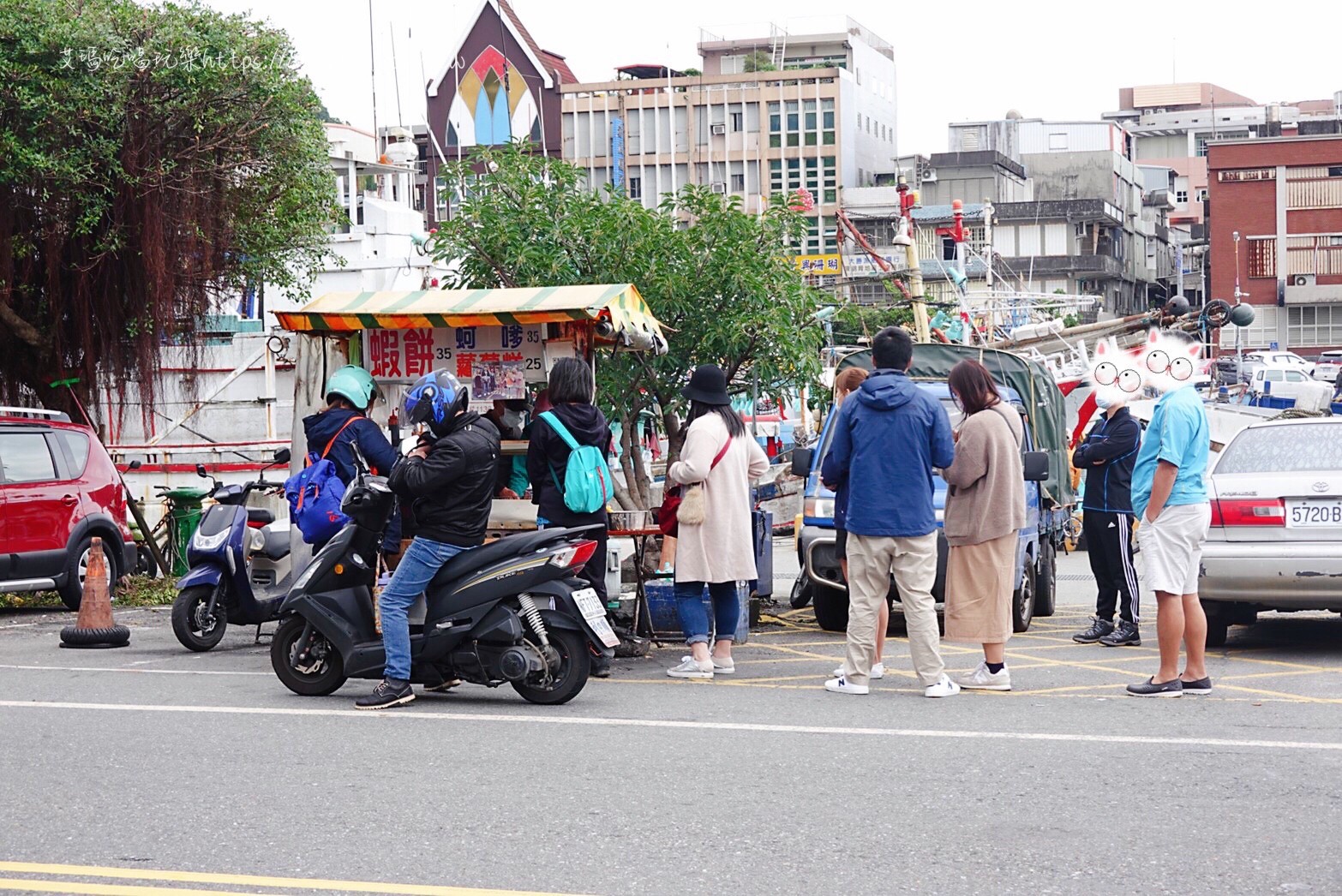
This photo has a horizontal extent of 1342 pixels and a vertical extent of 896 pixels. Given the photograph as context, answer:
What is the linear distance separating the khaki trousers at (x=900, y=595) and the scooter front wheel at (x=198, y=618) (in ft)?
15.6

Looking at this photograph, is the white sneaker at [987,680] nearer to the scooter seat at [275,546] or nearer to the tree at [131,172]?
the scooter seat at [275,546]

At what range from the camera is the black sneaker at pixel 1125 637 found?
1153 cm

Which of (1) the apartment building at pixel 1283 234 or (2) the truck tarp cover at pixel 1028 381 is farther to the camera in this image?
(1) the apartment building at pixel 1283 234

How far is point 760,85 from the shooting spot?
303ft

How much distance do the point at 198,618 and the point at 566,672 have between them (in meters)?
3.85

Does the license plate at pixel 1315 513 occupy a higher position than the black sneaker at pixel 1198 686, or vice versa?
the license plate at pixel 1315 513

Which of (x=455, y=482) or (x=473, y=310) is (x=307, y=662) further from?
(x=473, y=310)

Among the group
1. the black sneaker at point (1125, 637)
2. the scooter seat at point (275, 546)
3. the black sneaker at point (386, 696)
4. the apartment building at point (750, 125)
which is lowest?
the black sneaker at point (1125, 637)

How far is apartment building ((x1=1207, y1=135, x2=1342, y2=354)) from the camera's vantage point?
77000 mm

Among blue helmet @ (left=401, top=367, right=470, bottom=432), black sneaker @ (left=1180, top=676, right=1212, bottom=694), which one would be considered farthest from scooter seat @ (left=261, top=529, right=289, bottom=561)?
black sneaker @ (left=1180, top=676, right=1212, bottom=694)

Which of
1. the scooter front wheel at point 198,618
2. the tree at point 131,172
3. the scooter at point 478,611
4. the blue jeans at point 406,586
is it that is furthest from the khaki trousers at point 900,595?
the tree at point 131,172

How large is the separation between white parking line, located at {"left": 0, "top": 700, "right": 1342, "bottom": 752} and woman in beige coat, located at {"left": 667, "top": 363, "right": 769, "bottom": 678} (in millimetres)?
1740
